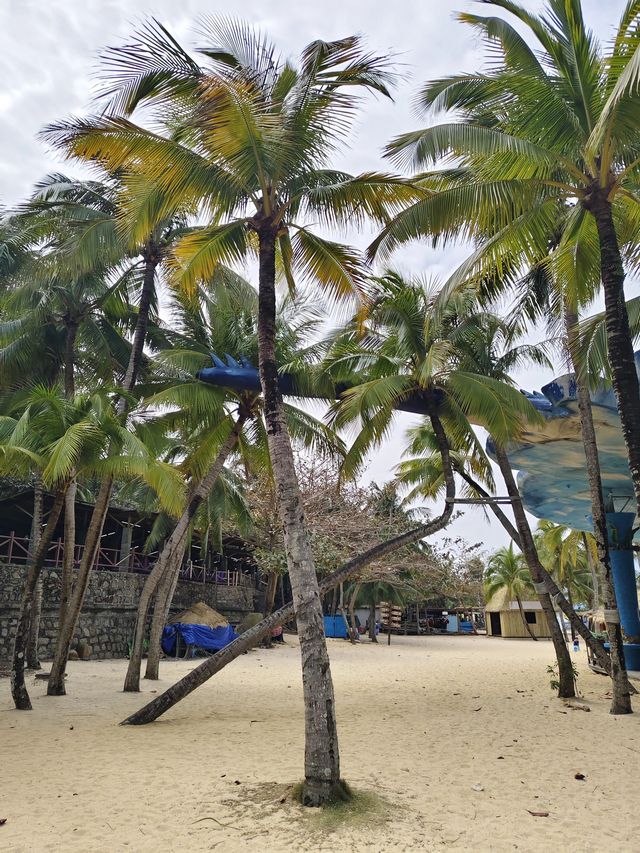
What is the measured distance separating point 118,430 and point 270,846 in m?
7.10

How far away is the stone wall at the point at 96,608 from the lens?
16.7 m

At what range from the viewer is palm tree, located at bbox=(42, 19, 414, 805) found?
655cm

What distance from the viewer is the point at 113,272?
49.5 feet

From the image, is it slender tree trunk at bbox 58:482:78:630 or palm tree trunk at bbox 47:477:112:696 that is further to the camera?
slender tree trunk at bbox 58:482:78:630

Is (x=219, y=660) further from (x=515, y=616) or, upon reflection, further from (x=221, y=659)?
(x=515, y=616)

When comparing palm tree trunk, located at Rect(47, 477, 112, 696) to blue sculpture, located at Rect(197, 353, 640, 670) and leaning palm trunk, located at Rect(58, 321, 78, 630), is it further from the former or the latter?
blue sculpture, located at Rect(197, 353, 640, 670)

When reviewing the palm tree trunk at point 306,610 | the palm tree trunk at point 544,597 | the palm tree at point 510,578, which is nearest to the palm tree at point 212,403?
the palm tree trunk at point 544,597

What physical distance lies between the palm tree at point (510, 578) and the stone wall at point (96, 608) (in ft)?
69.6

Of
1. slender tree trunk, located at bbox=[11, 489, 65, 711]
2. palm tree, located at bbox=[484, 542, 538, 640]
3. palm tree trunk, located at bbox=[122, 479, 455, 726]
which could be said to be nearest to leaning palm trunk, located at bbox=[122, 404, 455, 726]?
palm tree trunk, located at bbox=[122, 479, 455, 726]

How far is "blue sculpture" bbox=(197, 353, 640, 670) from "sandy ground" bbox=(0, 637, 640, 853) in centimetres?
488

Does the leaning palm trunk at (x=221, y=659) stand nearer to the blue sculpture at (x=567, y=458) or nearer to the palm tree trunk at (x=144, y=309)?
the blue sculpture at (x=567, y=458)

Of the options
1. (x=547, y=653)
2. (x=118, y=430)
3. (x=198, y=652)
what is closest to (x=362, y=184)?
(x=118, y=430)

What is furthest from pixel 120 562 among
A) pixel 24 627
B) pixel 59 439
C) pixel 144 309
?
pixel 59 439

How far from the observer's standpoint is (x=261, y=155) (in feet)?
22.6
